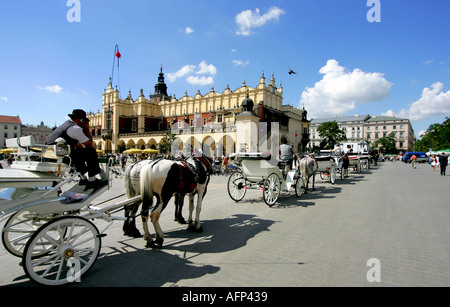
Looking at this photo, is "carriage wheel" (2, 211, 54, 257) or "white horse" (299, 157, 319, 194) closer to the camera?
"carriage wheel" (2, 211, 54, 257)

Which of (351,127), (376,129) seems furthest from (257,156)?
(376,129)

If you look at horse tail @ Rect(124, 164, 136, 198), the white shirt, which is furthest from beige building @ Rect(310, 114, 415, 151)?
the white shirt

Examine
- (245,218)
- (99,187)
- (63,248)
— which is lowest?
(245,218)

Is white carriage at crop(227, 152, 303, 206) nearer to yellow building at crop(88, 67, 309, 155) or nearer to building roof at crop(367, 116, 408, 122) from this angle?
yellow building at crop(88, 67, 309, 155)

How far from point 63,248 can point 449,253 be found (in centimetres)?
615

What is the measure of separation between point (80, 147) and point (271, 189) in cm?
562

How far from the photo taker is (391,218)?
20.8 ft

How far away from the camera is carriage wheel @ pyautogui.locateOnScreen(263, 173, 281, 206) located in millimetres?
7605

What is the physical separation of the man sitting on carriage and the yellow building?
25968mm

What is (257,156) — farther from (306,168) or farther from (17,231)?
(17,231)

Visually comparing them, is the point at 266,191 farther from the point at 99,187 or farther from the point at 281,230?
the point at 99,187

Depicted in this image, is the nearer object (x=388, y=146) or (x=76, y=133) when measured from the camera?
(x=76, y=133)

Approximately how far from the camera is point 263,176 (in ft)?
26.4

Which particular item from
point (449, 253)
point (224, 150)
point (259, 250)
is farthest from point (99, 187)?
point (224, 150)
